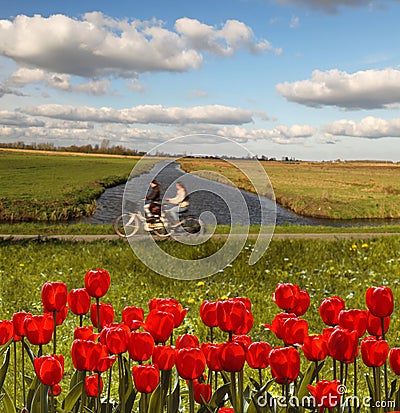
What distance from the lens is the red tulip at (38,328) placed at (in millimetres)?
1925

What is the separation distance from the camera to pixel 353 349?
1.71 m

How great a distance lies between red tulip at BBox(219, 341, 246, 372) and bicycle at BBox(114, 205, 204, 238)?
260 inches

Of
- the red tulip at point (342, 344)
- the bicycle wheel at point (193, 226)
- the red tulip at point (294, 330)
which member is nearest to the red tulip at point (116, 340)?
the red tulip at point (294, 330)

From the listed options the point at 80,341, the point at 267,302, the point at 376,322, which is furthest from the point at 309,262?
the point at 80,341

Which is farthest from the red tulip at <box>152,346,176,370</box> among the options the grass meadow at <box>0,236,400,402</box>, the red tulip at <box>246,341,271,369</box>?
the grass meadow at <box>0,236,400,402</box>

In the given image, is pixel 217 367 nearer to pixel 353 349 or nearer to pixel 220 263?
pixel 353 349

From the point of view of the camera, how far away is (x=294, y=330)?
183cm

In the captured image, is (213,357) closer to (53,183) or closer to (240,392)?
(240,392)

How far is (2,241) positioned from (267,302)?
4.86 metres

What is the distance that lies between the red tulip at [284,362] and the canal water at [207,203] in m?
3.73

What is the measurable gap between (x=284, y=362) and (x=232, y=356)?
0.15 meters

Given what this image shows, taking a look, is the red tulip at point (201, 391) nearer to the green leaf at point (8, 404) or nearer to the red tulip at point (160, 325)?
the red tulip at point (160, 325)

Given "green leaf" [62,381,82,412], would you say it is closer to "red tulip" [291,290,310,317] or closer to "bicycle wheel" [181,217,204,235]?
"red tulip" [291,290,310,317]

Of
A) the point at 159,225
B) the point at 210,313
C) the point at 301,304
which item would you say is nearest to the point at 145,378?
the point at 210,313
